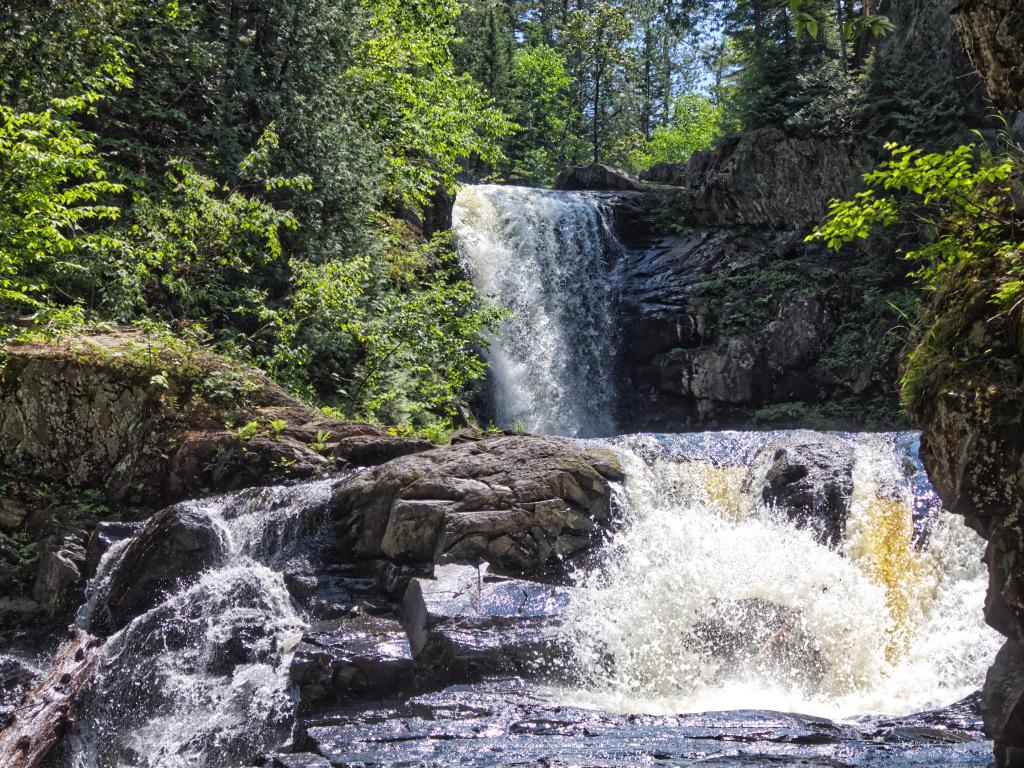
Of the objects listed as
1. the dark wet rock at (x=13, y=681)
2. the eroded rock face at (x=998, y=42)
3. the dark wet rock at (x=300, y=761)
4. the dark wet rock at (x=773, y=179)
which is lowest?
the dark wet rock at (x=13, y=681)

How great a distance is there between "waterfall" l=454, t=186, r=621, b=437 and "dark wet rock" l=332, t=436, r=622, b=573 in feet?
31.3

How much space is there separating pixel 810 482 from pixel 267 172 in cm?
993

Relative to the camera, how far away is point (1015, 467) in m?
3.52

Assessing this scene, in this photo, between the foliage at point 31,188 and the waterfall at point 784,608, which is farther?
the foliage at point 31,188

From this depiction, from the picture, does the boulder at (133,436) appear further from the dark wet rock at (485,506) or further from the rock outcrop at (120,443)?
the dark wet rock at (485,506)

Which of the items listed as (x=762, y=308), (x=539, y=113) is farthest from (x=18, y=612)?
(x=539, y=113)

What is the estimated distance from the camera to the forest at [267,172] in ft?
35.0

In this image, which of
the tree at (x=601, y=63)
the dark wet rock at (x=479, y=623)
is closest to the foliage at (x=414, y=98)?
the dark wet rock at (x=479, y=623)

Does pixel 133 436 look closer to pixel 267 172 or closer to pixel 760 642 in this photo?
pixel 267 172

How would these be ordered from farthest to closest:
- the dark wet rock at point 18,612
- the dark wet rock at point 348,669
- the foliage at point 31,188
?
the foliage at point 31,188, the dark wet rock at point 18,612, the dark wet rock at point 348,669

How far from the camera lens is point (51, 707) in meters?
6.16

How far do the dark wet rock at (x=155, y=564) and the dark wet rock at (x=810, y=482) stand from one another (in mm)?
6246

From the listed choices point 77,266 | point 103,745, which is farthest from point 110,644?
point 77,266

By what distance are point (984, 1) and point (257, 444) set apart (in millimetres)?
8439
